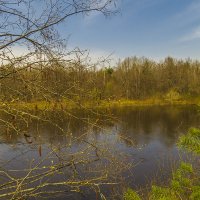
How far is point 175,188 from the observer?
368 centimetres

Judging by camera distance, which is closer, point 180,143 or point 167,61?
point 180,143

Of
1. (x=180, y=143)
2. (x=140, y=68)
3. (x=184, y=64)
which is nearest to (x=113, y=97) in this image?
(x=180, y=143)

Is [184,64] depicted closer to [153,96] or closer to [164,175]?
[153,96]

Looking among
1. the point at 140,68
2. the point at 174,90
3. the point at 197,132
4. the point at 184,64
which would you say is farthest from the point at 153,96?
the point at 197,132

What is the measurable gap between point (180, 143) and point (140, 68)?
53.4 metres

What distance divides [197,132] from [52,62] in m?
2.21

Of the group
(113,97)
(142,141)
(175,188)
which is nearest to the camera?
(113,97)

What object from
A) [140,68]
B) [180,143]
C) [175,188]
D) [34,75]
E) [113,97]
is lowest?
[175,188]

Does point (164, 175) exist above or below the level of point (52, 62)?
below

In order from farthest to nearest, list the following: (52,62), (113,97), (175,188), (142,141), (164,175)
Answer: (142,141)
(164,175)
(175,188)
(113,97)
(52,62)

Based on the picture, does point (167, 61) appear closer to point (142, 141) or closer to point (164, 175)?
point (142, 141)

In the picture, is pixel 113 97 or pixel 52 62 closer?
pixel 52 62

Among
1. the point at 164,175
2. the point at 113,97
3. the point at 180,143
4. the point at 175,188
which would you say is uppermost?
the point at 113,97

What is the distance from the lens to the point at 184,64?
59.2 m
